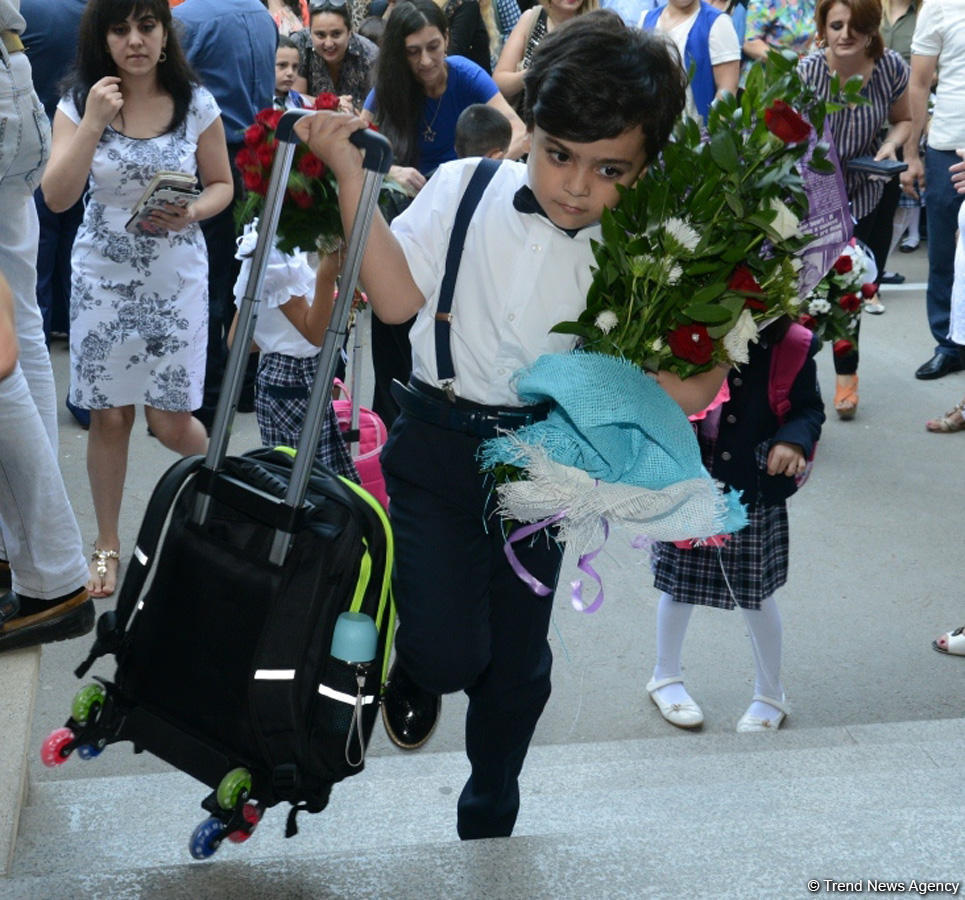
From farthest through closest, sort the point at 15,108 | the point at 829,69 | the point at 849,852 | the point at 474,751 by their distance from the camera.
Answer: the point at 829,69 < the point at 15,108 < the point at 474,751 < the point at 849,852

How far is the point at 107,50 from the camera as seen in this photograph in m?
4.61

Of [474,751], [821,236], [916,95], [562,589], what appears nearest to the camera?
[821,236]

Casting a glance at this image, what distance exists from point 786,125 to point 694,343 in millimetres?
441

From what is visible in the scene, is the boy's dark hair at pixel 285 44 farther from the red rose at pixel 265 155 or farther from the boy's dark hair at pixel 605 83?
the boy's dark hair at pixel 605 83

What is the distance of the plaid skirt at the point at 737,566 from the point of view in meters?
3.88

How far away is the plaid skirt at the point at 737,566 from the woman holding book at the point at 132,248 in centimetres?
195

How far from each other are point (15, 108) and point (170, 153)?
141 centimetres

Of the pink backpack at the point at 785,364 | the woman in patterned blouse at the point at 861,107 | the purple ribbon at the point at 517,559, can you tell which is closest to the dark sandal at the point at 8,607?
the purple ribbon at the point at 517,559

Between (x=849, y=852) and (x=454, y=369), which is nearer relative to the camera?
(x=849, y=852)

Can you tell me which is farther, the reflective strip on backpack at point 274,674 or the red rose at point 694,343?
the red rose at point 694,343

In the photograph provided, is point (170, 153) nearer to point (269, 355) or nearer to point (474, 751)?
point (269, 355)

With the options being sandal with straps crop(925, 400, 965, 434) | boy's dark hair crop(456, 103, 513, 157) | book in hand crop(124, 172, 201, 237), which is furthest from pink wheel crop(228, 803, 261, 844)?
sandal with straps crop(925, 400, 965, 434)

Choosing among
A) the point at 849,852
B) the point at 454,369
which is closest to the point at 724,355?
the point at 454,369

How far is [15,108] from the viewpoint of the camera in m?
3.31
